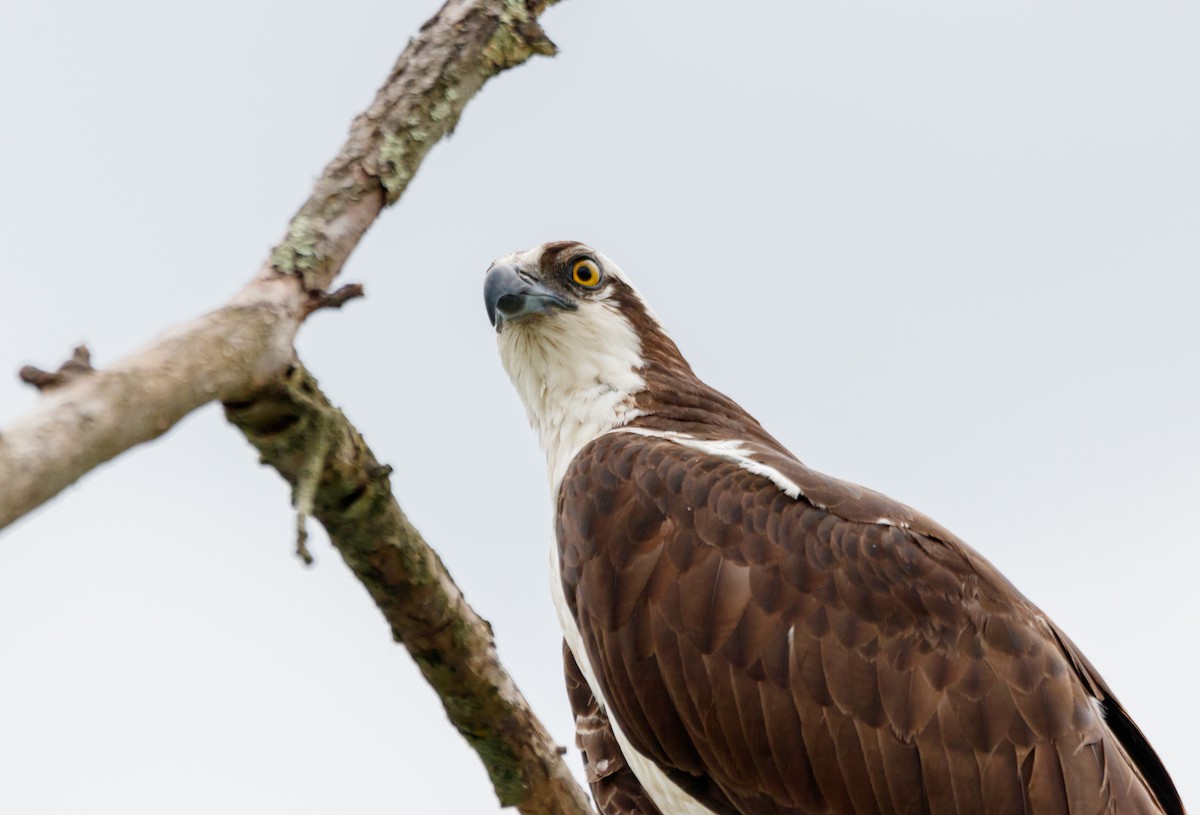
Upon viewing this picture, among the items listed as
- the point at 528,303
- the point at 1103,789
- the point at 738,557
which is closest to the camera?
the point at 1103,789

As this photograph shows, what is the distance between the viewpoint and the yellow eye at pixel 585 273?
7.04m

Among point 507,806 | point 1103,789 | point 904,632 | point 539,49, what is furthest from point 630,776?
point 539,49

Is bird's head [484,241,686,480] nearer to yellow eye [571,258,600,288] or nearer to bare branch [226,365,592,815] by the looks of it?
yellow eye [571,258,600,288]

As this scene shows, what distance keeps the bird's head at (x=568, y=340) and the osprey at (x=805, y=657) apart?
0.64m

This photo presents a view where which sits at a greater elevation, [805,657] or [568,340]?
[568,340]

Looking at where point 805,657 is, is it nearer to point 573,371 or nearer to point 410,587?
point 410,587

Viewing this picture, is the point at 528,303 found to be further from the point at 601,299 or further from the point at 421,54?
the point at 421,54

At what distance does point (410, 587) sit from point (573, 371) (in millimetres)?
2217

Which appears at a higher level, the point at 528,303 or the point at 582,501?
the point at 528,303

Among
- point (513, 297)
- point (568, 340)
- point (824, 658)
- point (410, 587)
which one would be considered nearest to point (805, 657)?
point (824, 658)

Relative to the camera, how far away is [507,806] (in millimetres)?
5305

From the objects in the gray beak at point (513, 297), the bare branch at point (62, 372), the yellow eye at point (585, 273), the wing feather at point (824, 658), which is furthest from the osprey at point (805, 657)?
the bare branch at point (62, 372)

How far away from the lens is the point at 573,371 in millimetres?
6785

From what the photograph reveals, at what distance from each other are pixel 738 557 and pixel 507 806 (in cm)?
131
